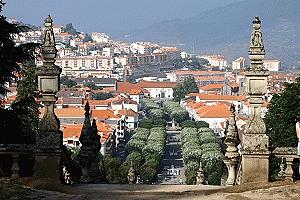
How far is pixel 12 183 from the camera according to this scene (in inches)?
484

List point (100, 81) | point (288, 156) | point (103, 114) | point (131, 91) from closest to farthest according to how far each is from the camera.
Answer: point (288, 156), point (103, 114), point (131, 91), point (100, 81)

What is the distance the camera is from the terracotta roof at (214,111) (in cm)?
12474

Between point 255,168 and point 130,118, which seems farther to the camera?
point 130,118

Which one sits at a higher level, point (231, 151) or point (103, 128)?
point (103, 128)

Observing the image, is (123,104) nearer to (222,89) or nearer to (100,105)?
(100,105)

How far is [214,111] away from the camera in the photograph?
12700cm

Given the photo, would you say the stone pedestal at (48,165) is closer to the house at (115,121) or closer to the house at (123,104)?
the house at (115,121)

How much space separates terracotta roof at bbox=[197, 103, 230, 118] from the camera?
124738 millimetres

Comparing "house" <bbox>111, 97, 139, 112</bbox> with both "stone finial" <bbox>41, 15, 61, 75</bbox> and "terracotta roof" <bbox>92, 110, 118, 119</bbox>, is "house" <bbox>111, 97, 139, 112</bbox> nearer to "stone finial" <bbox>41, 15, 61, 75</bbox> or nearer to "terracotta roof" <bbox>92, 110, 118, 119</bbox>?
"terracotta roof" <bbox>92, 110, 118, 119</bbox>

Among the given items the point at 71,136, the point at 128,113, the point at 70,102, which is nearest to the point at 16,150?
the point at 71,136

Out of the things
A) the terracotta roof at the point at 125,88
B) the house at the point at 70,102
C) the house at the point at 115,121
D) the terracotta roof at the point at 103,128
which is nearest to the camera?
the terracotta roof at the point at 103,128

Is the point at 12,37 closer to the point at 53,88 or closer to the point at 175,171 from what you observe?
the point at 53,88

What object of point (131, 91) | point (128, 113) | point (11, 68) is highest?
point (131, 91)

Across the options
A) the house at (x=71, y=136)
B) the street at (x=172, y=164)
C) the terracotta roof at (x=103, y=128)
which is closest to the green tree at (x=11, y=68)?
the street at (x=172, y=164)
